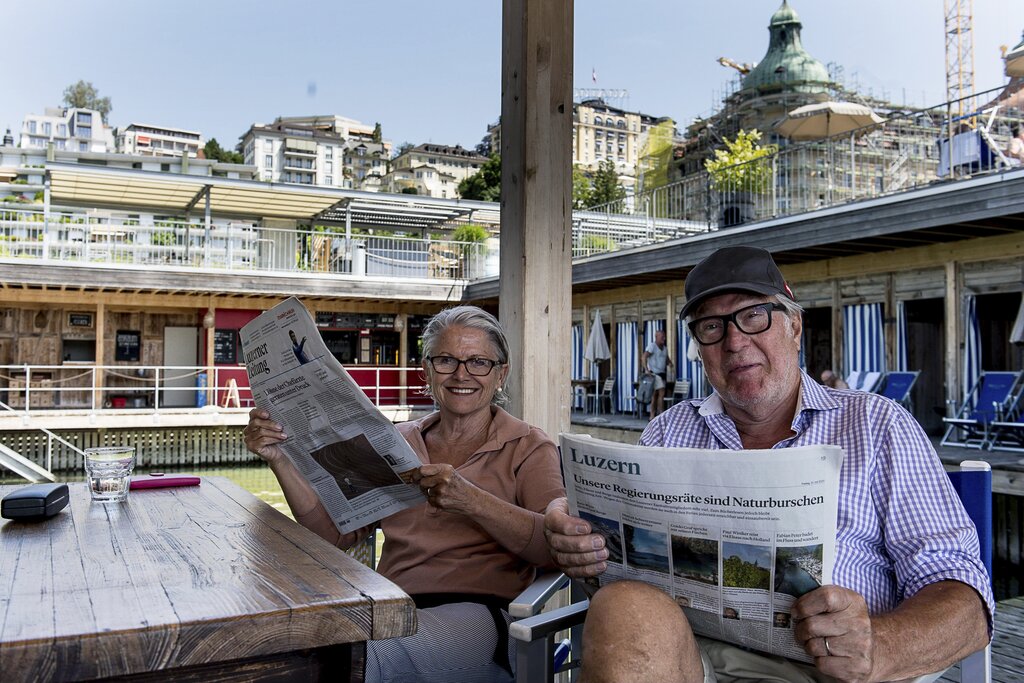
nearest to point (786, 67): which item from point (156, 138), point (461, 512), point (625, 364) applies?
point (625, 364)

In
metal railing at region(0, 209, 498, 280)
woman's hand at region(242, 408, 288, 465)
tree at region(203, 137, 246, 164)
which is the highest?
tree at region(203, 137, 246, 164)

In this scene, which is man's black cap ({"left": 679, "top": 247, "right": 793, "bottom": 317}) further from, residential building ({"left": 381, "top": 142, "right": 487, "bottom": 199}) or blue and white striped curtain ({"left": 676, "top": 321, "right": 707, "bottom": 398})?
residential building ({"left": 381, "top": 142, "right": 487, "bottom": 199})

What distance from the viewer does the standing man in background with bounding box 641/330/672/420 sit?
43.9ft

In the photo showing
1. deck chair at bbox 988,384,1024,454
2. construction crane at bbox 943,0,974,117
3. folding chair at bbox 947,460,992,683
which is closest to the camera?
folding chair at bbox 947,460,992,683

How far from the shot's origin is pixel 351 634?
111 centimetres

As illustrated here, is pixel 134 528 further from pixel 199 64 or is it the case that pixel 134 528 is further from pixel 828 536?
pixel 199 64

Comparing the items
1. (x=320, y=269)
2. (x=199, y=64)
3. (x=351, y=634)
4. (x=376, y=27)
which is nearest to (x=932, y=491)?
(x=351, y=634)

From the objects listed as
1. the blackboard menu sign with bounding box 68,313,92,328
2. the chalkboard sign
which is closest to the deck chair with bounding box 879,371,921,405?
the chalkboard sign

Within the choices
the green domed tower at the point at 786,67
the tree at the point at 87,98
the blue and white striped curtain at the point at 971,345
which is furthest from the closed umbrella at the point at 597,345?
Result: the tree at the point at 87,98

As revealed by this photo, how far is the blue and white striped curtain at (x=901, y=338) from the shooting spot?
1044 centimetres

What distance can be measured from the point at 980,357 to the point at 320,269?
13244 millimetres

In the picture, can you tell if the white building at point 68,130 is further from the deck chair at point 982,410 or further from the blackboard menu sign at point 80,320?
the deck chair at point 982,410

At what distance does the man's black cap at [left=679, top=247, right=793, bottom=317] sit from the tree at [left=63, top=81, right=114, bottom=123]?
87.9 meters

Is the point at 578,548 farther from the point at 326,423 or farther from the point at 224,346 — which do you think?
the point at 224,346
